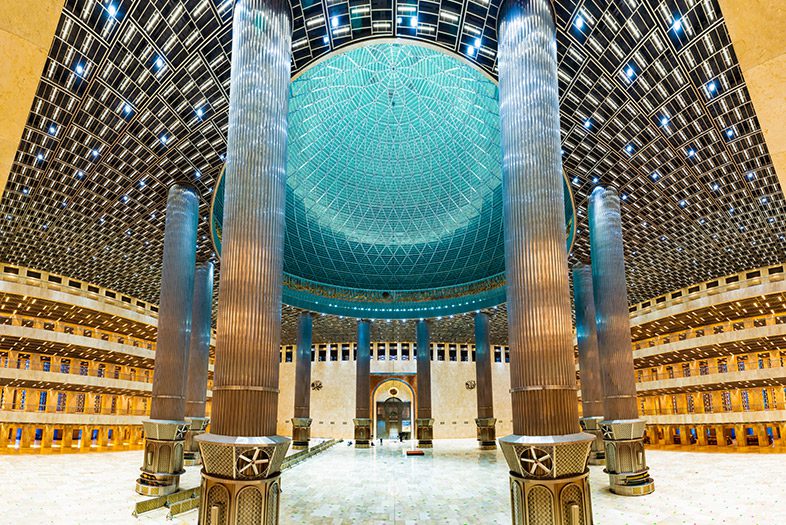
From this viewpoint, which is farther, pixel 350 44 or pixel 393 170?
pixel 393 170

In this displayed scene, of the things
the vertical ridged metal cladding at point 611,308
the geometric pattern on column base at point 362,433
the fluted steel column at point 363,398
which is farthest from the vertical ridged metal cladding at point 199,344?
the vertical ridged metal cladding at point 611,308

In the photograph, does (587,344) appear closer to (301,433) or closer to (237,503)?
(301,433)

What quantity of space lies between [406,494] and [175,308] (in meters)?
12.8

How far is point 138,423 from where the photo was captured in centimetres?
4994

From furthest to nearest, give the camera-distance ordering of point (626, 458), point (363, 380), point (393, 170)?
point (363, 380) < point (393, 170) < point (626, 458)

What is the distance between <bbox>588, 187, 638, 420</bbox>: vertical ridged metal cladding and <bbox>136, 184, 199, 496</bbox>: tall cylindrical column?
59.9 feet

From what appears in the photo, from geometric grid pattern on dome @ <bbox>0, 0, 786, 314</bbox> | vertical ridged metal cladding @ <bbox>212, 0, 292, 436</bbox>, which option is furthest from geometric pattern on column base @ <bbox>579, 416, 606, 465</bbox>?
vertical ridged metal cladding @ <bbox>212, 0, 292, 436</bbox>

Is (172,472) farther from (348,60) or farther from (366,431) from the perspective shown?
(366,431)

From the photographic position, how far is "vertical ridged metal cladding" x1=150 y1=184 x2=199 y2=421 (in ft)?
69.8

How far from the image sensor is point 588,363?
32188 millimetres

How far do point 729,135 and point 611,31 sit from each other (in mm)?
9863

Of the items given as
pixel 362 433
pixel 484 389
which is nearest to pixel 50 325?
pixel 362 433

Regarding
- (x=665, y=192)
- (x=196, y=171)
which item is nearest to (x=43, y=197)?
(x=196, y=171)

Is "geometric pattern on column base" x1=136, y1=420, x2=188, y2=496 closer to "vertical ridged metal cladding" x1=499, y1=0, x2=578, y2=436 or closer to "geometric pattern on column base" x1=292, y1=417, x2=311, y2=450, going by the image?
"vertical ridged metal cladding" x1=499, y1=0, x2=578, y2=436
